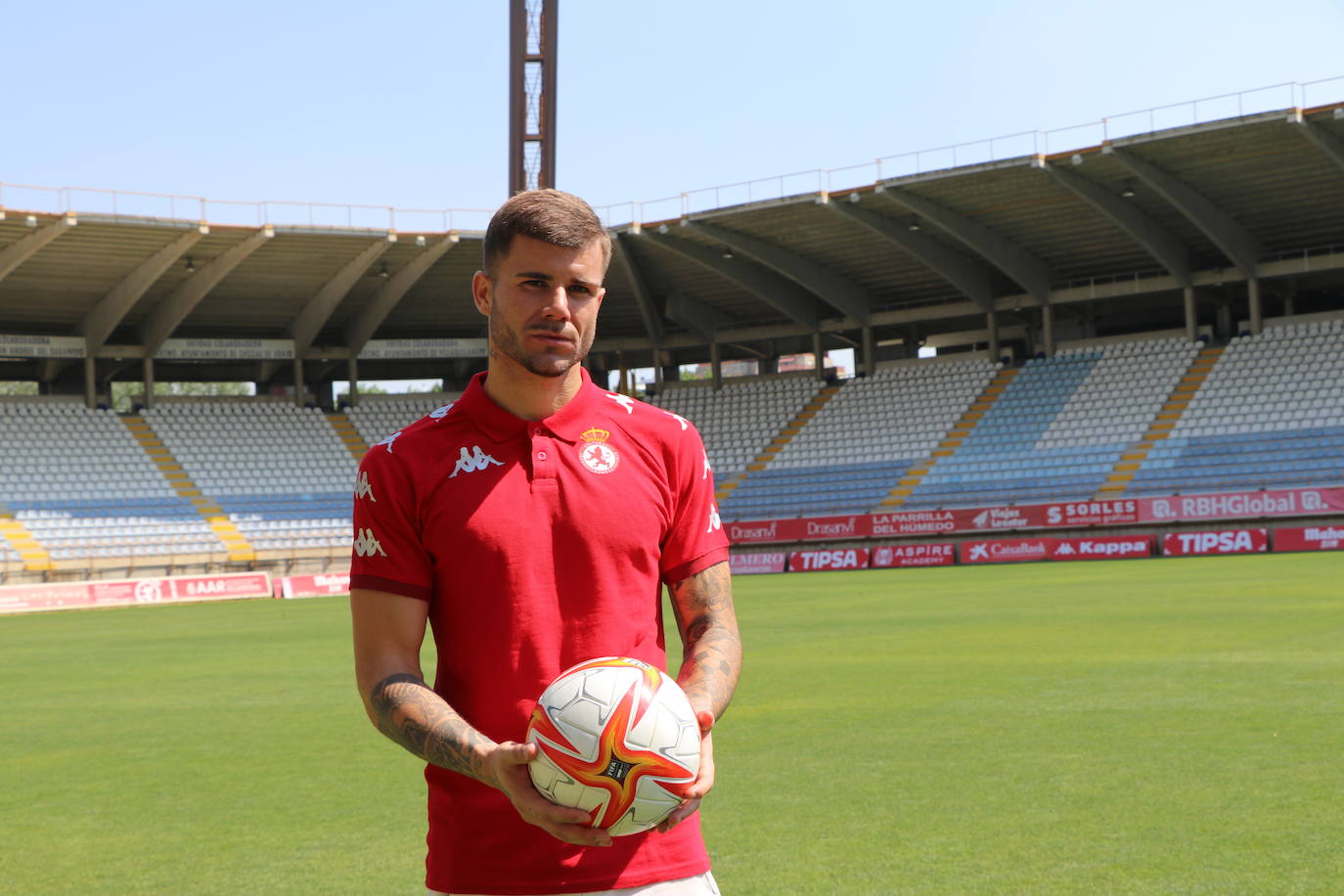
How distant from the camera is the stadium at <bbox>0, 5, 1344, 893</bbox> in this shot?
7891 mm

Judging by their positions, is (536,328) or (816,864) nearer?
(536,328)

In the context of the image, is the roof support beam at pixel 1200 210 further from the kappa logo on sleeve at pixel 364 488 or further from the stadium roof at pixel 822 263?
the kappa logo on sleeve at pixel 364 488

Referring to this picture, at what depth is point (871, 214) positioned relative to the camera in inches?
1734

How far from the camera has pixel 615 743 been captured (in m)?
2.97

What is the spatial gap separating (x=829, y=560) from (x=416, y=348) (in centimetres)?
2142

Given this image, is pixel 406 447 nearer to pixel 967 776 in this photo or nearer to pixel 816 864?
pixel 816 864

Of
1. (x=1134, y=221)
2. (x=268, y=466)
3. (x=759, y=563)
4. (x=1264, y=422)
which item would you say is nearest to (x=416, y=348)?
(x=268, y=466)

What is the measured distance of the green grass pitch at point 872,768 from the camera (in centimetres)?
682

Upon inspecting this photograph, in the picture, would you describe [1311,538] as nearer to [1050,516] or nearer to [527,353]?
[1050,516]

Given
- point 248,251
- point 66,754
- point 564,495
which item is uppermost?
point 248,251

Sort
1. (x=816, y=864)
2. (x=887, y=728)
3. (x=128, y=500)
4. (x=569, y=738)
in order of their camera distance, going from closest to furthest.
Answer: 1. (x=569, y=738)
2. (x=816, y=864)
3. (x=887, y=728)
4. (x=128, y=500)

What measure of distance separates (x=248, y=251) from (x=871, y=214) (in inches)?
795

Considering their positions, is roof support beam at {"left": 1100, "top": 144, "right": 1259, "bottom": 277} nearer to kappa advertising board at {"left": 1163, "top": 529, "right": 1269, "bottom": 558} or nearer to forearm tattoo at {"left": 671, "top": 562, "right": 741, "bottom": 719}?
kappa advertising board at {"left": 1163, "top": 529, "right": 1269, "bottom": 558}

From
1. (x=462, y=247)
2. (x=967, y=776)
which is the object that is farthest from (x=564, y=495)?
(x=462, y=247)
